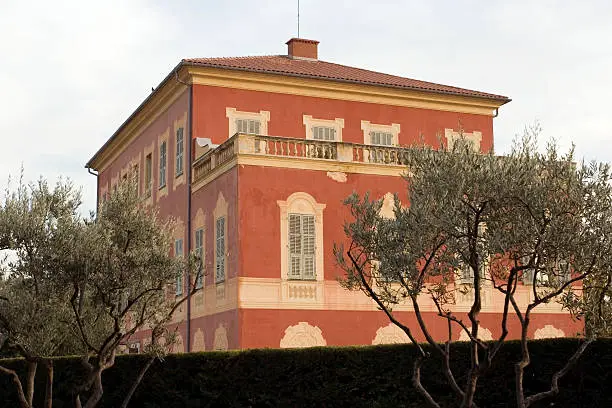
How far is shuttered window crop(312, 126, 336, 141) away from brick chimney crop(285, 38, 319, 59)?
4326mm

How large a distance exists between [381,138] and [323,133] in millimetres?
1983

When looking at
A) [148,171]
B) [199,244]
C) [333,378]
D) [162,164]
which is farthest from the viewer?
[148,171]

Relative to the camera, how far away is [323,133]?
28797 millimetres

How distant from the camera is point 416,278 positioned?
13289 millimetres

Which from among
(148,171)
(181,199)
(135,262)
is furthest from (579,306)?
(148,171)

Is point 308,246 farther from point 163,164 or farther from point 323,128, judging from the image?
point 163,164

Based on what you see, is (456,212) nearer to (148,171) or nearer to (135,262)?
(135,262)

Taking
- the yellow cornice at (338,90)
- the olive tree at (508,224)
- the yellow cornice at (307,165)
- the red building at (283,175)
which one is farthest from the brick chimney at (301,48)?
the olive tree at (508,224)

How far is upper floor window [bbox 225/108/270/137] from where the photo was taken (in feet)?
91.7

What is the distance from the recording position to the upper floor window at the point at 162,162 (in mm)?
30844

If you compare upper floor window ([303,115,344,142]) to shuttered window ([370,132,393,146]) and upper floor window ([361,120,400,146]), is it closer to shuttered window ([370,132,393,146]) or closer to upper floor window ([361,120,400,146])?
upper floor window ([361,120,400,146])

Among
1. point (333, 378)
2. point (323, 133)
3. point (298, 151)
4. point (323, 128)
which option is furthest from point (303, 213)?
point (333, 378)

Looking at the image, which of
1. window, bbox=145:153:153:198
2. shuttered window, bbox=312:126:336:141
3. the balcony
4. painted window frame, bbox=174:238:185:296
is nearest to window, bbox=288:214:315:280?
the balcony

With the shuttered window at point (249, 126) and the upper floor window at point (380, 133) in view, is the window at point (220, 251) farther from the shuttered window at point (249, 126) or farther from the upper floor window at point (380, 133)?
the upper floor window at point (380, 133)
